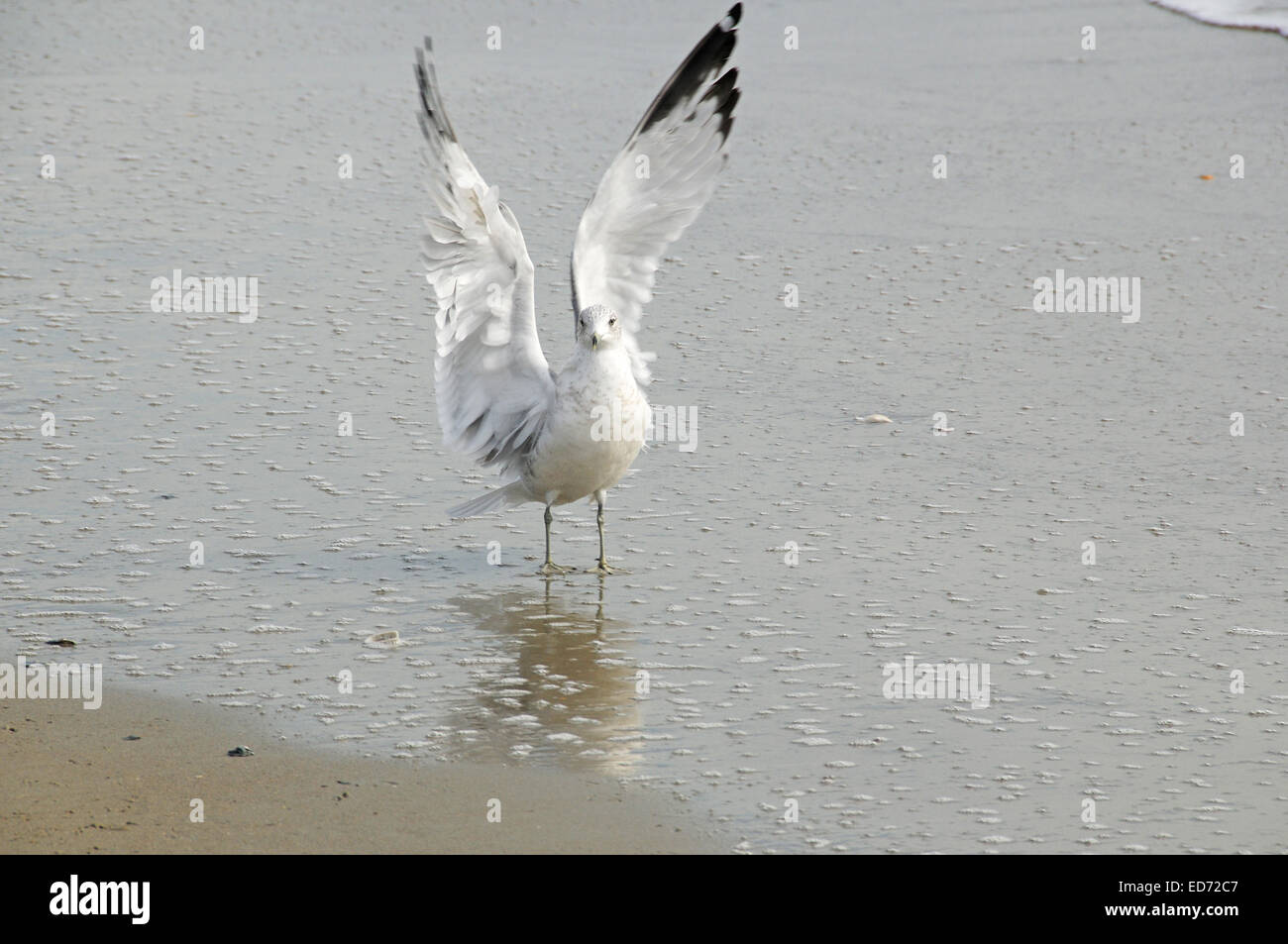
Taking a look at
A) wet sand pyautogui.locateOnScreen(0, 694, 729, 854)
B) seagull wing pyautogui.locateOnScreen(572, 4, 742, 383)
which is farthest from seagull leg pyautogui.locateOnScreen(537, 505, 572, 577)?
wet sand pyautogui.locateOnScreen(0, 694, 729, 854)

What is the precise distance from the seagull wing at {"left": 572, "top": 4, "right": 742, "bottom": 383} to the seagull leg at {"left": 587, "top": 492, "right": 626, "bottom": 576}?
58 centimetres

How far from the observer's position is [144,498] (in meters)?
6.31

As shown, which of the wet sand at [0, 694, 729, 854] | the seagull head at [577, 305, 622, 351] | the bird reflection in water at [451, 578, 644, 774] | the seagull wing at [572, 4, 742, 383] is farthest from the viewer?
the seagull wing at [572, 4, 742, 383]

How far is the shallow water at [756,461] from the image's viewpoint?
4.67 m

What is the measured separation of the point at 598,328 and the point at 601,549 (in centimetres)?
76

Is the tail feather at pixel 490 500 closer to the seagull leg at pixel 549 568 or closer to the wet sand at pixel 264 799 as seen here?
the seagull leg at pixel 549 568

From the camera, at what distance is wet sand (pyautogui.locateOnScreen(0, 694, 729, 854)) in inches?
159

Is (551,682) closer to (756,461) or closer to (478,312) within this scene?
(478,312)

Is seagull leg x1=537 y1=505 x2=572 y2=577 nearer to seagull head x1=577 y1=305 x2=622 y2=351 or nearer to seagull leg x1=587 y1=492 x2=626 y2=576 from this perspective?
seagull leg x1=587 y1=492 x2=626 y2=576

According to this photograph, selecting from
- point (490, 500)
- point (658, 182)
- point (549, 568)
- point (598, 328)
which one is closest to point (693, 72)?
point (658, 182)

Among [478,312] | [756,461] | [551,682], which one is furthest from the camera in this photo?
[756,461]

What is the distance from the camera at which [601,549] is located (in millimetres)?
6023

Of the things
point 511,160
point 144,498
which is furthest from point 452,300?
point 511,160

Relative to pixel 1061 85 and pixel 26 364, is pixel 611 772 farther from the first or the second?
pixel 1061 85
